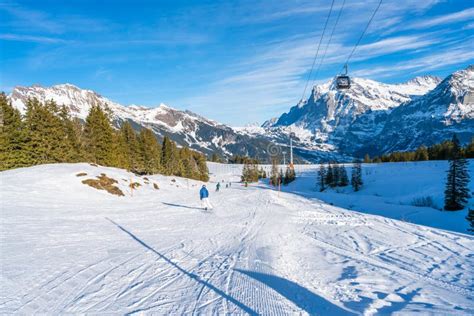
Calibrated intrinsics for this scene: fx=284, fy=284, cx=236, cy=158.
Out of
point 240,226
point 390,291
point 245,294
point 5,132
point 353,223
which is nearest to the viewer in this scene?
point 245,294

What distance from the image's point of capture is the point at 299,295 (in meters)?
6.48

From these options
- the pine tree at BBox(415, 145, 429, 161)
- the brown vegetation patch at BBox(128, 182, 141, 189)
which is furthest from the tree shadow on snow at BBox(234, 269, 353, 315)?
the pine tree at BBox(415, 145, 429, 161)

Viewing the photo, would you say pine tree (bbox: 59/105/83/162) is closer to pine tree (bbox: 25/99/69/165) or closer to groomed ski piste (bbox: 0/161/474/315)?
pine tree (bbox: 25/99/69/165)

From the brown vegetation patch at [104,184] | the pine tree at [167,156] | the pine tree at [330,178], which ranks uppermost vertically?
the pine tree at [167,156]

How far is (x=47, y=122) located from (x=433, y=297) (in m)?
46.1

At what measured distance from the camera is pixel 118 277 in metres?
7.27

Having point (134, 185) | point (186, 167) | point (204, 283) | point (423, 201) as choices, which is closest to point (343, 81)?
point (204, 283)

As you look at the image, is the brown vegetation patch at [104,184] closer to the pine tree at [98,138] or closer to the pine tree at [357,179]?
the pine tree at [98,138]

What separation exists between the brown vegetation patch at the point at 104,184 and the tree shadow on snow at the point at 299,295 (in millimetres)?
25594

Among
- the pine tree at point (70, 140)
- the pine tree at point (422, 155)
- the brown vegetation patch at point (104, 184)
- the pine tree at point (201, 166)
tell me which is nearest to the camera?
the brown vegetation patch at point (104, 184)

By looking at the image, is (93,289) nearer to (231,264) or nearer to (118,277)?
(118,277)

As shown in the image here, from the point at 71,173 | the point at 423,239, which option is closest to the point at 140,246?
the point at 423,239

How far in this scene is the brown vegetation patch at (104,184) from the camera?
2917 centimetres

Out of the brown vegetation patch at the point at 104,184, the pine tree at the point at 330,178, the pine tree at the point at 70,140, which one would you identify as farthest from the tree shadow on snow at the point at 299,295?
the pine tree at the point at 330,178
